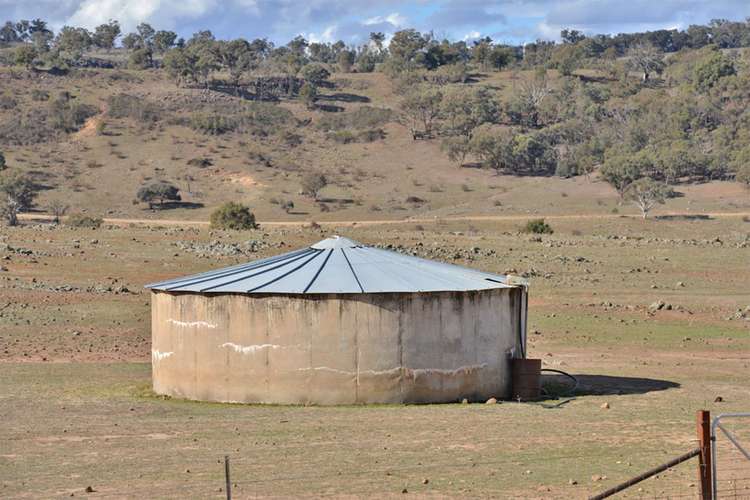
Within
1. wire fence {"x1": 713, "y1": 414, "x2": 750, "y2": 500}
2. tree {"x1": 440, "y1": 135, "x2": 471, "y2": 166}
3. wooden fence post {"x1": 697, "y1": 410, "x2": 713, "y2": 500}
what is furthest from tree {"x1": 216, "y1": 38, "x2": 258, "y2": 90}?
wooden fence post {"x1": 697, "y1": 410, "x2": 713, "y2": 500}

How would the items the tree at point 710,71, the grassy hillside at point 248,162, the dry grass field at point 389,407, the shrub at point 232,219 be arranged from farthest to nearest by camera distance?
1. the tree at point 710,71
2. the grassy hillside at point 248,162
3. the shrub at point 232,219
4. the dry grass field at point 389,407

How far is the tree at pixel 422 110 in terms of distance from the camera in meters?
98.5

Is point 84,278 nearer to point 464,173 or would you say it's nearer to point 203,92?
point 464,173

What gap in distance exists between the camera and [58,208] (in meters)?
68.1

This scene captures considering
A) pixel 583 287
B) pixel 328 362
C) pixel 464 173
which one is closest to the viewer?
pixel 328 362

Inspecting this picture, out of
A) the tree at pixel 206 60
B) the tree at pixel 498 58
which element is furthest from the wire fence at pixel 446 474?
the tree at pixel 498 58

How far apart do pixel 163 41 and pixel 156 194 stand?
203 ft

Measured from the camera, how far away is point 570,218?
63.6m

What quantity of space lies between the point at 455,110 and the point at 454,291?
79.7 meters

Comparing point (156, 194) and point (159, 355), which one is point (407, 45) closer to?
point (156, 194)

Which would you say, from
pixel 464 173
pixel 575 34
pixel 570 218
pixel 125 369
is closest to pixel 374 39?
pixel 575 34

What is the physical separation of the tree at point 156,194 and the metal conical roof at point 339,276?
51341 millimetres

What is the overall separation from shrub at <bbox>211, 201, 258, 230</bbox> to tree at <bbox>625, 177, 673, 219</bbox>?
69.9 feet

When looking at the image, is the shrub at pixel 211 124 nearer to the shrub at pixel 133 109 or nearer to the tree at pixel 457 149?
the shrub at pixel 133 109
